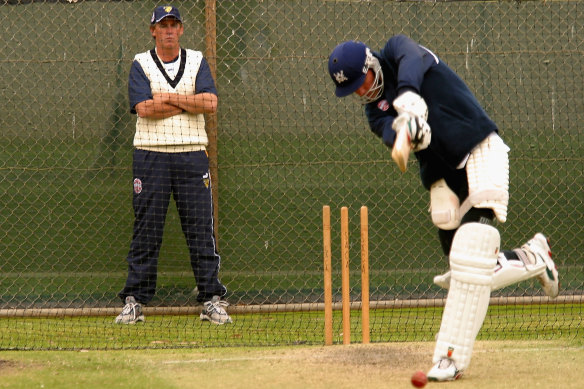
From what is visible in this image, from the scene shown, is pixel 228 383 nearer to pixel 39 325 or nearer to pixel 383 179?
pixel 39 325

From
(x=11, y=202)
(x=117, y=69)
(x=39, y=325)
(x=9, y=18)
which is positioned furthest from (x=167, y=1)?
(x=39, y=325)

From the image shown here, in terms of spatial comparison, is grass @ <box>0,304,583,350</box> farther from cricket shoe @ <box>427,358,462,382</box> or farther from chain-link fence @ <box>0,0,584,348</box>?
cricket shoe @ <box>427,358,462,382</box>

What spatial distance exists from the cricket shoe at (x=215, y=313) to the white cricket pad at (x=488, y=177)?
2.84 m

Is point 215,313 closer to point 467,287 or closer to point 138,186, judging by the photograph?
point 138,186

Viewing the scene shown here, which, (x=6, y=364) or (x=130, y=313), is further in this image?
(x=130, y=313)

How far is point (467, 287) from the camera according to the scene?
451cm

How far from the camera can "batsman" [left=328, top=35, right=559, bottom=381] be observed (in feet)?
14.7

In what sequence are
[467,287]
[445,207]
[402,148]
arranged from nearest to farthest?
[402,148] → [467,287] → [445,207]

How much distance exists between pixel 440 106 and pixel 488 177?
1.38 ft

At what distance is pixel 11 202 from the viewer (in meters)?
7.64

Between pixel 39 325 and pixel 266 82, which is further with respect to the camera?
pixel 266 82

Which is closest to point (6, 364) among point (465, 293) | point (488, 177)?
point (465, 293)

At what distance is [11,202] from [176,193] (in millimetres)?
1487

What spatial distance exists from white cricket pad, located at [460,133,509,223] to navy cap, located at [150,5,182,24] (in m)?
3.15
